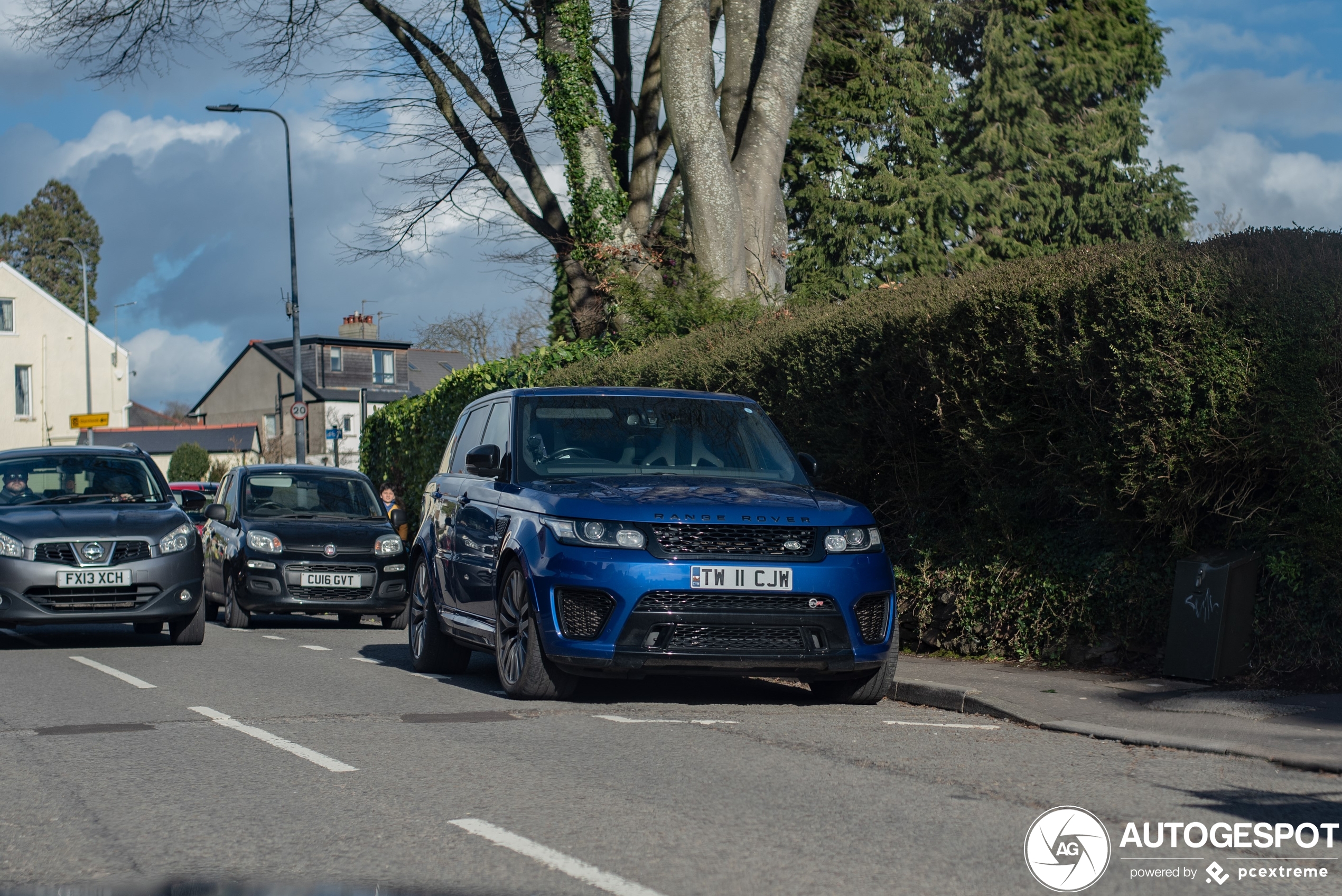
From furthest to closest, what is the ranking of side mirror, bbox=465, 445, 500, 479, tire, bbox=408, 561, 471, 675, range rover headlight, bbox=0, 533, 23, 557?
range rover headlight, bbox=0, 533, 23, 557 < tire, bbox=408, 561, 471, 675 < side mirror, bbox=465, 445, 500, 479

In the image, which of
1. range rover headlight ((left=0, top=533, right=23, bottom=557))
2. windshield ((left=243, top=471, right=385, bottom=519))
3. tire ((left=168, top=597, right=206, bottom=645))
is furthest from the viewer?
windshield ((left=243, top=471, right=385, bottom=519))

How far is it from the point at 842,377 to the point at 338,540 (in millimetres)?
6961

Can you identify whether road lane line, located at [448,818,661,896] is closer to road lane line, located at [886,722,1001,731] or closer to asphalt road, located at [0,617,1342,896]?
asphalt road, located at [0,617,1342,896]

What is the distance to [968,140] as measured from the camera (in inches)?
1478

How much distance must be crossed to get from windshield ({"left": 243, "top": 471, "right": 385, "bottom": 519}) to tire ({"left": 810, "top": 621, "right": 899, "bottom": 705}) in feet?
30.6

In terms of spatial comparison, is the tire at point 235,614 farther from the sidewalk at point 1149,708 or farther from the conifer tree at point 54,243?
the conifer tree at point 54,243

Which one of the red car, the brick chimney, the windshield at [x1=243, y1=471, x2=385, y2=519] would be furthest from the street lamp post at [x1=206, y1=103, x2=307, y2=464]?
the brick chimney

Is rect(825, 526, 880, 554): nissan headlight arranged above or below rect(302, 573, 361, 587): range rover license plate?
above

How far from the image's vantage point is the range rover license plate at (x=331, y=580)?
16.1 meters

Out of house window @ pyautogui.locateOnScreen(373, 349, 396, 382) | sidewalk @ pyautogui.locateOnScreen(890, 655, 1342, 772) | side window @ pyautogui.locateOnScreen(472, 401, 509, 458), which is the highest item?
house window @ pyautogui.locateOnScreen(373, 349, 396, 382)

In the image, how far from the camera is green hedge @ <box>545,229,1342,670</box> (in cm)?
846

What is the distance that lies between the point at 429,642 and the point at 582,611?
2.90 metres

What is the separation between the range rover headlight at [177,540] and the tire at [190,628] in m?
0.51

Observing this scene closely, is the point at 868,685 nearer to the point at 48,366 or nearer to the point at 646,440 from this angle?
the point at 646,440
